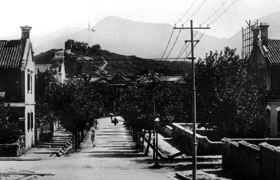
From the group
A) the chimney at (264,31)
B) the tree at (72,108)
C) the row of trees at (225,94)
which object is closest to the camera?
the row of trees at (225,94)

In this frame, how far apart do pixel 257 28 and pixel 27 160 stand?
27132 millimetres

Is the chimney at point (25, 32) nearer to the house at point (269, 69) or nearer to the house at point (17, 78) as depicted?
the house at point (17, 78)

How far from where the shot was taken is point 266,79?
47.3 meters

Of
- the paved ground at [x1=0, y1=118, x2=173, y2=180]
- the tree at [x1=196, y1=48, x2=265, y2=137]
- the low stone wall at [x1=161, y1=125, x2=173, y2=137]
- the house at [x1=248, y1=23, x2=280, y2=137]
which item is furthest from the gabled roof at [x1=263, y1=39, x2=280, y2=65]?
the low stone wall at [x1=161, y1=125, x2=173, y2=137]

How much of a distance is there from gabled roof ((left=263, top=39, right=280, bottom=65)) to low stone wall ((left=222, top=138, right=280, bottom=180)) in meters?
17.2

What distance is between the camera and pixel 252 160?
25781 mm

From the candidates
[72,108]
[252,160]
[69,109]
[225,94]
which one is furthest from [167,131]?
[252,160]

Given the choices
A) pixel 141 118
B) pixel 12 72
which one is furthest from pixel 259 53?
pixel 12 72

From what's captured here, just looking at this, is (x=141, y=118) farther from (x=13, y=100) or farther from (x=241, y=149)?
(x=241, y=149)

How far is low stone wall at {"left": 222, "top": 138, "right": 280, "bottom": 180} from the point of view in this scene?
22.5m

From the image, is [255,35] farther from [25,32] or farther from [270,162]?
[270,162]

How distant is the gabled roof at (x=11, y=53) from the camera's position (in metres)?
45.5

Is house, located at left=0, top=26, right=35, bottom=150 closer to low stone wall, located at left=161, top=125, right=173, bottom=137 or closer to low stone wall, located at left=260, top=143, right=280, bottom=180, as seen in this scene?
low stone wall, located at left=161, top=125, right=173, bottom=137

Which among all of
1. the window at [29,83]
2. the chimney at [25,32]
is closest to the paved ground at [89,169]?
the window at [29,83]
